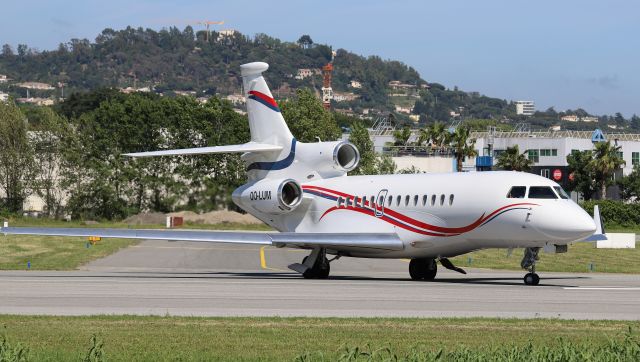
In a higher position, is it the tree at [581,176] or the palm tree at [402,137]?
the palm tree at [402,137]

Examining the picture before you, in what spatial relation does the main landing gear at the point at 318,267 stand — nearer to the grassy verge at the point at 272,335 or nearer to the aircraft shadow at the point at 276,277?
the aircraft shadow at the point at 276,277

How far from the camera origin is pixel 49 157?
88500 millimetres

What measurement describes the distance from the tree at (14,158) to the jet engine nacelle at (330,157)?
5528cm

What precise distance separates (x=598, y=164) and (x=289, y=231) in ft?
243

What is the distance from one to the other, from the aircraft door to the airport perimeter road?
210 centimetres

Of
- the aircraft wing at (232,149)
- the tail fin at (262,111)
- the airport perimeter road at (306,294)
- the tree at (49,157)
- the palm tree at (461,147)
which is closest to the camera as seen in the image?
the airport perimeter road at (306,294)

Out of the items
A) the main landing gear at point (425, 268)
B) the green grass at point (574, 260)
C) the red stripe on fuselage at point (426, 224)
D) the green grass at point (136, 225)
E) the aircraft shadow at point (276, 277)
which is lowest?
the green grass at point (136, 225)

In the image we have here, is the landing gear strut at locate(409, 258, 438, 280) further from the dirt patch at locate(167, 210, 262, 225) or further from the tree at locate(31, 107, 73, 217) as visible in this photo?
the tree at locate(31, 107, 73, 217)

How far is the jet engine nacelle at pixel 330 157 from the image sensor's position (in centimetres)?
3547

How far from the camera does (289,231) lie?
36.7 metres

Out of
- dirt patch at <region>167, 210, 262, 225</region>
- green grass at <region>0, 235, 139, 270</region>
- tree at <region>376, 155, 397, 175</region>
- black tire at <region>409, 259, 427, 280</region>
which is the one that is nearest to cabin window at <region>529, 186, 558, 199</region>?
black tire at <region>409, 259, 427, 280</region>

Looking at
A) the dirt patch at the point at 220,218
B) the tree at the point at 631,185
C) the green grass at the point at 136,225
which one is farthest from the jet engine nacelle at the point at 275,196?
the tree at the point at 631,185

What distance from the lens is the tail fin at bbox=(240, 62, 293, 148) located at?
37031mm

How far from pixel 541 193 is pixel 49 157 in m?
65.4
